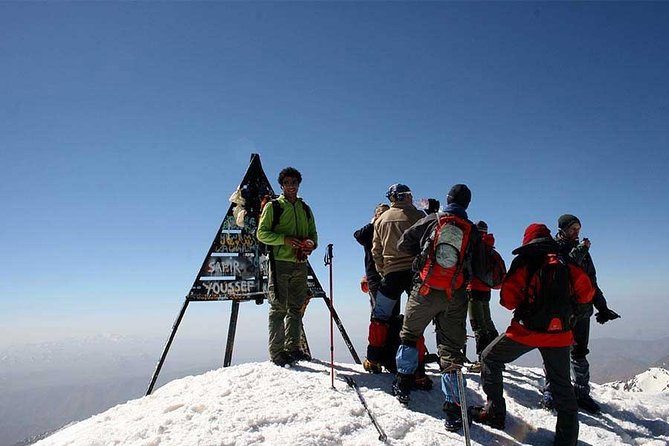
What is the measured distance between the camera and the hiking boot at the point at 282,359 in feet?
20.0

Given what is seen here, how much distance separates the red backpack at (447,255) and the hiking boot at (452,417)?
135cm

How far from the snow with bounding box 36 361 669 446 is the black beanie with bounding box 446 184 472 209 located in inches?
113

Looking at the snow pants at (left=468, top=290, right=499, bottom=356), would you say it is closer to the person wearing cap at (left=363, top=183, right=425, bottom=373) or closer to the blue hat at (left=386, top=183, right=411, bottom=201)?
the person wearing cap at (left=363, top=183, right=425, bottom=373)

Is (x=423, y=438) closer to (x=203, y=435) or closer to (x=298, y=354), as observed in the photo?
(x=203, y=435)

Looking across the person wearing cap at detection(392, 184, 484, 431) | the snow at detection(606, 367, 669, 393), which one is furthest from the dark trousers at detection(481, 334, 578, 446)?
the snow at detection(606, 367, 669, 393)

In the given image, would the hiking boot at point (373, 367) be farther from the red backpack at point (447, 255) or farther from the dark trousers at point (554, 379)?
the red backpack at point (447, 255)

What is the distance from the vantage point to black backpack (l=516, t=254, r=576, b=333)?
13.1ft

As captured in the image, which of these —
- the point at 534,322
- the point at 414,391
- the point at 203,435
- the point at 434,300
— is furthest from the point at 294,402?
the point at 534,322

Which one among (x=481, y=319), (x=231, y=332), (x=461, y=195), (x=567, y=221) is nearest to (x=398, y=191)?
(x=461, y=195)

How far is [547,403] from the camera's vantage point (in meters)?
5.02

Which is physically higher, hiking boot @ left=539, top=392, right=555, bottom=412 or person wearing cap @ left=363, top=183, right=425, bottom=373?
person wearing cap @ left=363, top=183, right=425, bottom=373

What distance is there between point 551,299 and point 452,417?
1866mm

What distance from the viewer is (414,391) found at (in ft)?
17.1

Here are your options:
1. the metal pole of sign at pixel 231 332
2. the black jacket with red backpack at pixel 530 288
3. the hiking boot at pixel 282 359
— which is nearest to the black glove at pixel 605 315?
the black jacket with red backpack at pixel 530 288
